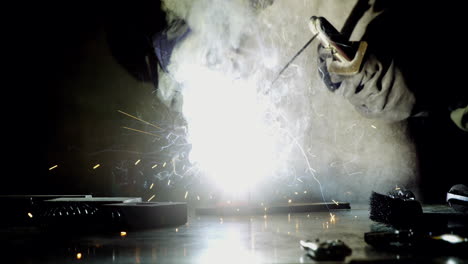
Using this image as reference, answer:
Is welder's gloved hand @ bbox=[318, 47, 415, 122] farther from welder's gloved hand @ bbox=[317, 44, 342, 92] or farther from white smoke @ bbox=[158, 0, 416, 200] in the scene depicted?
white smoke @ bbox=[158, 0, 416, 200]

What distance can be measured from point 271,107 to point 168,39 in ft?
16.8

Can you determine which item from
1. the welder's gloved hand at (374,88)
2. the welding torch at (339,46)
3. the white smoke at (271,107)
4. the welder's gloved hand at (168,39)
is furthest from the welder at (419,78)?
the welder's gloved hand at (168,39)

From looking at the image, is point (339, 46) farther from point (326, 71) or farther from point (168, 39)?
point (168, 39)

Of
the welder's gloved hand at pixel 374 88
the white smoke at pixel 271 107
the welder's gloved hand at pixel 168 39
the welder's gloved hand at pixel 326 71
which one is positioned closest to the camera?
the welder's gloved hand at pixel 374 88

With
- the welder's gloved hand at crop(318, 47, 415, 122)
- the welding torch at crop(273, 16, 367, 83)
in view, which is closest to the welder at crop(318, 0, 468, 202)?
the welder's gloved hand at crop(318, 47, 415, 122)

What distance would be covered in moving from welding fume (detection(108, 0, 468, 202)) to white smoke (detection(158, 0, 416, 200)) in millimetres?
42

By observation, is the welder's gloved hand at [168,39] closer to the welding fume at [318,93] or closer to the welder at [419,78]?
the welding fume at [318,93]

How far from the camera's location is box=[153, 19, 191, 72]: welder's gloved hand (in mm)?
14266

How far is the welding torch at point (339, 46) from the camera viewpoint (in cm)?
1266

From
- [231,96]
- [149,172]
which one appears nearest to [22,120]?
[149,172]

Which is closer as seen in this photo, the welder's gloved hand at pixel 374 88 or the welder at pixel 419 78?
the welder at pixel 419 78

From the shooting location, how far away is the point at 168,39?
14.5 m

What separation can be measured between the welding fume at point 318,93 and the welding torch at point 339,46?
4 cm

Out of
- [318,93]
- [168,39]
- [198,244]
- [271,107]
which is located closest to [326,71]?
[318,93]
